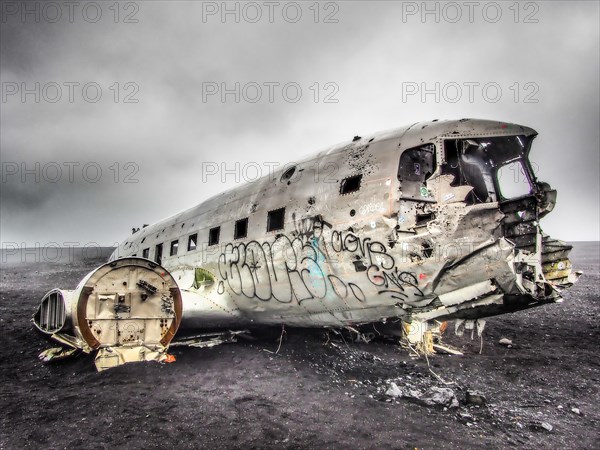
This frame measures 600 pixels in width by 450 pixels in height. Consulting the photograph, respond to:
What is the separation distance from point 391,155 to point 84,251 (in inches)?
2054

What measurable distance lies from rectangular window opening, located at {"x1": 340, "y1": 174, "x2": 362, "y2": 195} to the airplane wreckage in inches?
1.4

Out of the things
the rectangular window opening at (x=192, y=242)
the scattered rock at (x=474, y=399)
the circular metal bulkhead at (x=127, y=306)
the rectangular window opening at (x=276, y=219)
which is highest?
the rectangular window opening at (x=276, y=219)

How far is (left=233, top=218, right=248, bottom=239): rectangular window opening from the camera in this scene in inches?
325

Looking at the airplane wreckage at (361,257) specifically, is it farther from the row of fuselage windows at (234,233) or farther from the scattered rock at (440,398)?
the scattered rock at (440,398)

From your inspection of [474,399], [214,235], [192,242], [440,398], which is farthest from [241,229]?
[474,399]

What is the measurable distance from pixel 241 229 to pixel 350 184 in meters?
3.26

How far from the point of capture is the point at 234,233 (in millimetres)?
8531

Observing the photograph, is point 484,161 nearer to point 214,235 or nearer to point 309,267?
point 309,267

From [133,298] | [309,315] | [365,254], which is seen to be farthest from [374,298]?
[133,298]

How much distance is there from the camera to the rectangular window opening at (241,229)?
8.25 metres

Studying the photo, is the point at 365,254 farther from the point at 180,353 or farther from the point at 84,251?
the point at 84,251

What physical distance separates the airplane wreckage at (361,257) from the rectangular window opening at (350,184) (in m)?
0.03

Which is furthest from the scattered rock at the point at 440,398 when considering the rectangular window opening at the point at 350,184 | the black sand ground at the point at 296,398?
the rectangular window opening at the point at 350,184

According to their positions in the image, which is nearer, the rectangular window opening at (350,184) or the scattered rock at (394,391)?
the rectangular window opening at (350,184)
